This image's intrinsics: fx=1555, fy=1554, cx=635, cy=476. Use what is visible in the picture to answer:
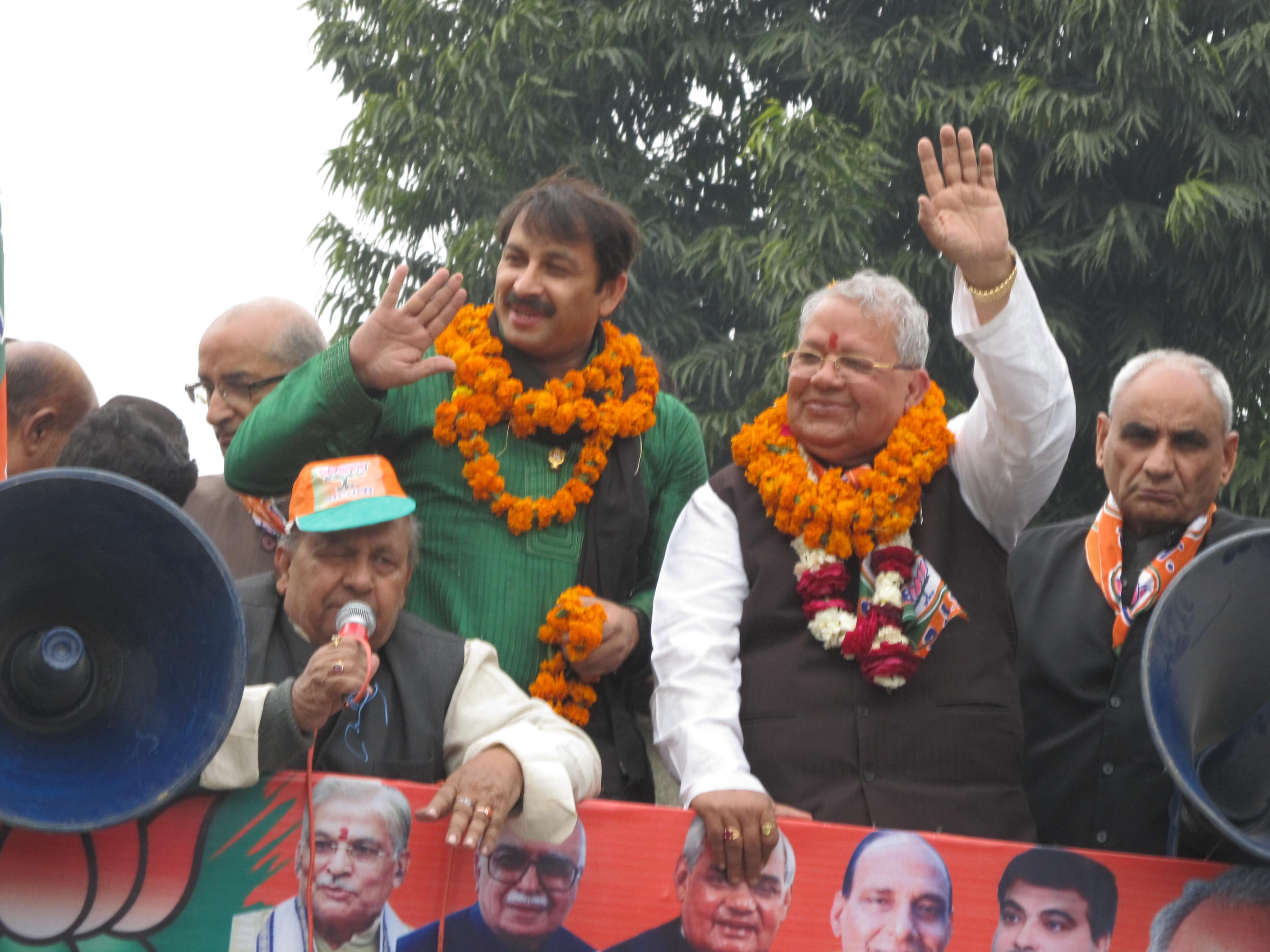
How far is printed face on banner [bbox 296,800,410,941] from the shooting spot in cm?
276

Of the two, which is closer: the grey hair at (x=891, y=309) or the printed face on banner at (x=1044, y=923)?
the printed face on banner at (x=1044, y=923)

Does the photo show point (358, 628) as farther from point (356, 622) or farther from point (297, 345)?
point (297, 345)

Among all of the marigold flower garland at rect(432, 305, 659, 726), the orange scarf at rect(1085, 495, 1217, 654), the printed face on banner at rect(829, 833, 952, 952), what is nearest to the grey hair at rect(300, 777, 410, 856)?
the marigold flower garland at rect(432, 305, 659, 726)

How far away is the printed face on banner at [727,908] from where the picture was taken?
9.33 ft

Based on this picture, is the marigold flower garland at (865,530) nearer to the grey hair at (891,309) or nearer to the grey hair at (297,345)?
the grey hair at (891,309)

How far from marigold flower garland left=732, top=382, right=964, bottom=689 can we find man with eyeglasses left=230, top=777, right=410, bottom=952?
3.25 feet

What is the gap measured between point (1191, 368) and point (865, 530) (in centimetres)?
117

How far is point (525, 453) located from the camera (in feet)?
12.1

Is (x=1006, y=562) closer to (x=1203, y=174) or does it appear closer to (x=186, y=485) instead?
Result: (x=186, y=485)

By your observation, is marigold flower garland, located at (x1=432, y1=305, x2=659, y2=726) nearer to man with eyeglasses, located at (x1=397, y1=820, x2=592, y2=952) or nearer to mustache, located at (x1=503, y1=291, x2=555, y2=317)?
mustache, located at (x1=503, y1=291, x2=555, y2=317)

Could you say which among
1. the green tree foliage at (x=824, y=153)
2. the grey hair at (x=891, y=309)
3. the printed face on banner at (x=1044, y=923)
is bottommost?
the printed face on banner at (x=1044, y=923)

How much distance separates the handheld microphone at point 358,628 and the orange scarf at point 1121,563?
71.9 inches

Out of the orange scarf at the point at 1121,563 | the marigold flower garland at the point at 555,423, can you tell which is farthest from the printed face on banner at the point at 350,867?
the orange scarf at the point at 1121,563

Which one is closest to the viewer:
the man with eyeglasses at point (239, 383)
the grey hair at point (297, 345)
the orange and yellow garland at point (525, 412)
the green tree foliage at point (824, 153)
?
the orange and yellow garland at point (525, 412)
